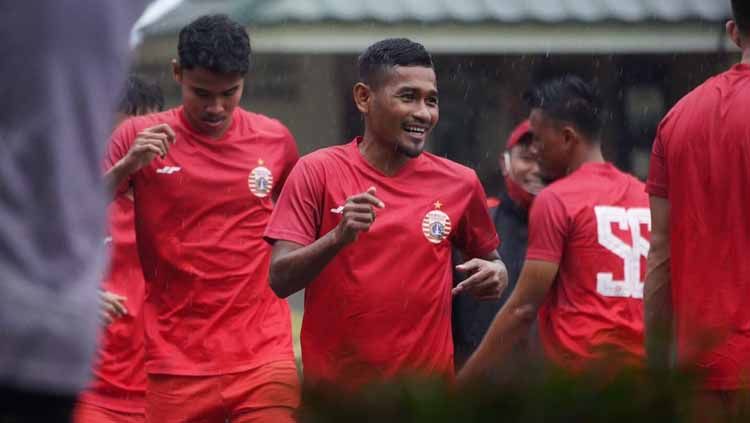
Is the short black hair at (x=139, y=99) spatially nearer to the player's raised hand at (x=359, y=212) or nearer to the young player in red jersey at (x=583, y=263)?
the young player in red jersey at (x=583, y=263)

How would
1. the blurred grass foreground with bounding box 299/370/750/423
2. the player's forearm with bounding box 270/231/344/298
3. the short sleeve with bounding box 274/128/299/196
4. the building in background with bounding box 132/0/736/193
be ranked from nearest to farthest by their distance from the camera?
the blurred grass foreground with bounding box 299/370/750/423 → the player's forearm with bounding box 270/231/344/298 → the short sleeve with bounding box 274/128/299/196 → the building in background with bounding box 132/0/736/193

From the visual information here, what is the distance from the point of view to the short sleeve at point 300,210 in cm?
599

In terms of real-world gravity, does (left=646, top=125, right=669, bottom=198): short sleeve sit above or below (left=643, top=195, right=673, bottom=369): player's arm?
above

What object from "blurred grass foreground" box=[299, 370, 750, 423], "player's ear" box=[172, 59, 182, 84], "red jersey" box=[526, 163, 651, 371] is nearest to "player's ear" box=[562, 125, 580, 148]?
"red jersey" box=[526, 163, 651, 371]

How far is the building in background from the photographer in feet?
55.1

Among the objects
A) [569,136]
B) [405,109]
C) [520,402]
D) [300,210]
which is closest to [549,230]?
[569,136]

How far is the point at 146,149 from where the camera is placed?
22.0 ft

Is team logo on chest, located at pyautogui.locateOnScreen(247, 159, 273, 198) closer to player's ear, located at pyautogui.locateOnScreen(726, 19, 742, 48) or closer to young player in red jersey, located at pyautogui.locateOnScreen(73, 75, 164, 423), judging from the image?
young player in red jersey, located at pyautogui.locateOnScreen(73, 75, 164, 423)

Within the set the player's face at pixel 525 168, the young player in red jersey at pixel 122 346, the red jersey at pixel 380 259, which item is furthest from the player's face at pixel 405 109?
the player's face at pixel 525 168

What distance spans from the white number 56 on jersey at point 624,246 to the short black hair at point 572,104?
709mm

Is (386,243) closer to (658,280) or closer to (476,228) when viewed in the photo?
(476,228)

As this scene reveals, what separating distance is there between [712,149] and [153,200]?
8.96ft

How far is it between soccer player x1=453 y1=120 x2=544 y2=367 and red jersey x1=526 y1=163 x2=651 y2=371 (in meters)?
0.61

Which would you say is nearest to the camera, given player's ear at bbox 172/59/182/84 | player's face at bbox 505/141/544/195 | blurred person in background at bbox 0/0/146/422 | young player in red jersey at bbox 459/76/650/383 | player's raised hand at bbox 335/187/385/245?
blurred person in background at bbox 0/0/146/422
